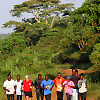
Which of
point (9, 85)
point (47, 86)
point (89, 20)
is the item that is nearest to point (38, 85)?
point (47, 86)

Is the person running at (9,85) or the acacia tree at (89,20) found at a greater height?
the acacia tree at (89,20)

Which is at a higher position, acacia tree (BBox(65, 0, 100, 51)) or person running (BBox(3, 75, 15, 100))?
acacia tree (BBox(65, 0, 100, 51))

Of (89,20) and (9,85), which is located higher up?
(89,20)

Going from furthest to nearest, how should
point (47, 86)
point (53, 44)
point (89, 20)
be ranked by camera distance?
point (53, 44), point (89, 20), point (47, 86)

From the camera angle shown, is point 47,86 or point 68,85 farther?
point 68,85

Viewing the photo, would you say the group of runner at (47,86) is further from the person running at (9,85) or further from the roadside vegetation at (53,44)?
the roadside vegetation at (53,44)

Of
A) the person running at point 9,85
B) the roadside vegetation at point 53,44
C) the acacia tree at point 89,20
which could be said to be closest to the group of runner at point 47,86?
the person running at point 9,85

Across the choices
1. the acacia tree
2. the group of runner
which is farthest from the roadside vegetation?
the group of runner

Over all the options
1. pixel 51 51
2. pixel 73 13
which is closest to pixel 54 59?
pixel 51 51

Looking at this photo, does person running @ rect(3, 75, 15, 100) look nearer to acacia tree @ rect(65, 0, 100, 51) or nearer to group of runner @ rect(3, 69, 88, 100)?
group of runner @ rect(3, 69, 88, 100)

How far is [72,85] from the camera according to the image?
27.2 ft

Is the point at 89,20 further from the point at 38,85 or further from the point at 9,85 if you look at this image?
the point at 9,85

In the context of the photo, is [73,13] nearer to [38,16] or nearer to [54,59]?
[54,59]

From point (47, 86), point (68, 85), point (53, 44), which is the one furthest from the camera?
point (53, 44)
